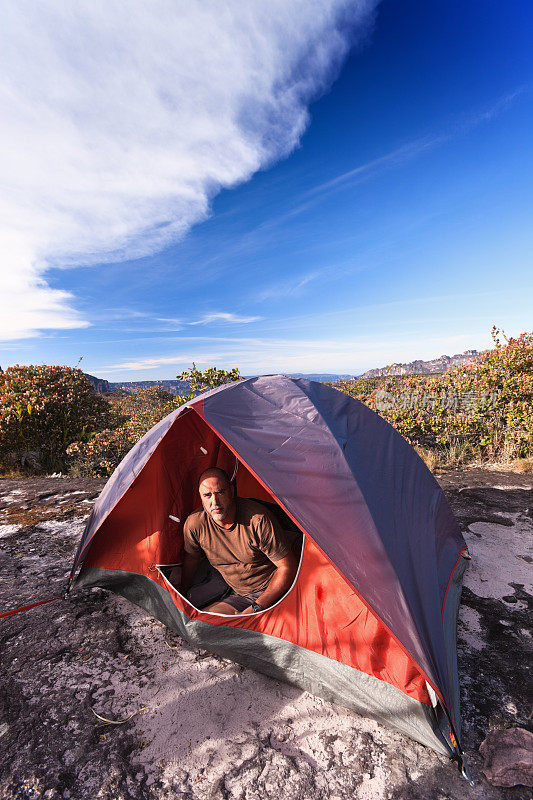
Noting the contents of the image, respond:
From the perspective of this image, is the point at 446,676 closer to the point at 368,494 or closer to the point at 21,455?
the point at 368,494

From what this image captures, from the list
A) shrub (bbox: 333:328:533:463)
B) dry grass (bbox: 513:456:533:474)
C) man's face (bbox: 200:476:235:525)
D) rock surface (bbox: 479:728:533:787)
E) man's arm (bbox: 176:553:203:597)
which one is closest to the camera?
rock surface (bbox: 479:728:533:787)

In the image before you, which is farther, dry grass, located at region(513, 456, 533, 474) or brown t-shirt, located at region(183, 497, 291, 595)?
dry grass, located at region(513, 456, 533, 474)

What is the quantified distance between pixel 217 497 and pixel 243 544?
46 centimetres

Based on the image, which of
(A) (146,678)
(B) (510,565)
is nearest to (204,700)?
(A) (146,678)

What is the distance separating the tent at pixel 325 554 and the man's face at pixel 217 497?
293 mm

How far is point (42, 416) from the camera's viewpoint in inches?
315

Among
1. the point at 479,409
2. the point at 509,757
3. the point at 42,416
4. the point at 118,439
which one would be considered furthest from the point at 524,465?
the point at 42,416

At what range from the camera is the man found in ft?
9.32

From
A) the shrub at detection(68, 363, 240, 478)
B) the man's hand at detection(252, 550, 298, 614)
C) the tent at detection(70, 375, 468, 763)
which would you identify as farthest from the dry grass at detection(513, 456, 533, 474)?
the man's hand at detection(252, 550, 298, 614)

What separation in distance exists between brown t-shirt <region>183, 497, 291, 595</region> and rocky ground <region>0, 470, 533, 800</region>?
60 cm

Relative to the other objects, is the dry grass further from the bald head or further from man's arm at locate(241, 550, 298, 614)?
the bald head

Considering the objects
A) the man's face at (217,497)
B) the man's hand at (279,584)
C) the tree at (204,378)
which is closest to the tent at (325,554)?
the man's hand at (279,584)

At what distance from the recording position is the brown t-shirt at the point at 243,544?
2.87m

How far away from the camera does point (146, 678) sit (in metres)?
2.63
